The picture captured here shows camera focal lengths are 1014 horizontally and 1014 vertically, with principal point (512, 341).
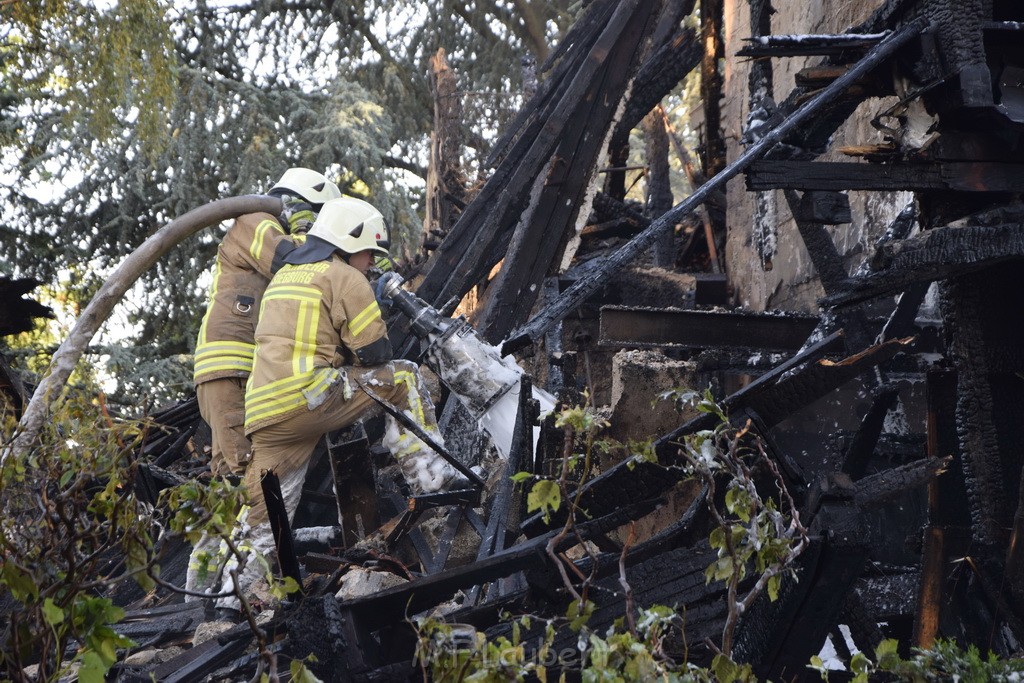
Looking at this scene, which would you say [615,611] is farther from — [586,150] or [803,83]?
[586,150]

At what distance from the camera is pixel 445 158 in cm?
1077

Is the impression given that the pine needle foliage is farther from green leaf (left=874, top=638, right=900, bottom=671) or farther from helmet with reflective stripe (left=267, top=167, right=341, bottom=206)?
green leaf (left=874, top=638, right=900, bottom=671)

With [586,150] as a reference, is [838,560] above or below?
below

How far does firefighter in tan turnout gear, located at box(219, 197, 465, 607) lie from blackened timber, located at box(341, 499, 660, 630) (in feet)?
4.73

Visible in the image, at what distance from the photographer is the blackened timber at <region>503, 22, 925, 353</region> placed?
13.1 feet

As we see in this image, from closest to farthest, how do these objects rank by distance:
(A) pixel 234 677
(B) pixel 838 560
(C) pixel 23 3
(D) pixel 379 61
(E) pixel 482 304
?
Answer: 1. (B) pixel 838 560
2. (A) pixel 234 677
3. (E) pixel 482 304
4. (C) pixel 23 3
5. (D) pixel 379 61

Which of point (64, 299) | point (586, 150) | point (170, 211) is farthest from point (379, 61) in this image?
point (586, 150)

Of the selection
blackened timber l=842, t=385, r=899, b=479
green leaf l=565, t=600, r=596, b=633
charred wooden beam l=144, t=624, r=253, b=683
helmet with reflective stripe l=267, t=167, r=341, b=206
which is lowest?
charred wooden beam l=144, t=624, r=253, b=683

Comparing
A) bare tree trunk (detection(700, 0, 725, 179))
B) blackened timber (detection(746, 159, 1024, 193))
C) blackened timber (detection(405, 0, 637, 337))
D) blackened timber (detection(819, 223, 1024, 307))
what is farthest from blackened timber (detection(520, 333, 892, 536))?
bare tree trunk (detection(700, 0, 725, 179))

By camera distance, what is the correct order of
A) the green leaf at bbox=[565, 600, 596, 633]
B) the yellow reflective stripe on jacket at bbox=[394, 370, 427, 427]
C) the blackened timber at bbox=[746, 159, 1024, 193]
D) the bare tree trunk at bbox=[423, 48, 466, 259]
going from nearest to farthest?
the green leaf at bbox=[565, 600, 596, 633] → the blackened timber at bbox=[746, 159, 1024, 193] → the yellow reflective stripe on jacket at bbox=[394, 370, 427, 427] → the bare tree trunk at bbox=[423, 48, 466, 259]

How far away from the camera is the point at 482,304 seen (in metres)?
7.00

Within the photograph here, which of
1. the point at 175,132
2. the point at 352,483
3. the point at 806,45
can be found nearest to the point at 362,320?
the point at 352,483

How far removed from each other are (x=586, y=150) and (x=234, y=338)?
2939mm

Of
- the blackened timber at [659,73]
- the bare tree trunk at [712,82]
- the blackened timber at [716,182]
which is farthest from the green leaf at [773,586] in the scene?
the bare tree trunk at [712,82]
